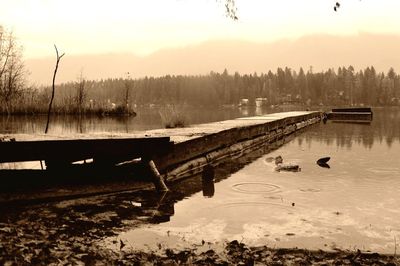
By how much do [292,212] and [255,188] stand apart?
6.31ft

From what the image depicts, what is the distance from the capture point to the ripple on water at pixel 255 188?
317 inches

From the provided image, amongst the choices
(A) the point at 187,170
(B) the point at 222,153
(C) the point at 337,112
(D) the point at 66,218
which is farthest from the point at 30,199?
(C) the point at 337,112

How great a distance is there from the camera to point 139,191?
26.2ft

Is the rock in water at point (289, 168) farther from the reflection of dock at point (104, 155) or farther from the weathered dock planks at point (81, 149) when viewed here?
the weathered dock planks at point (81, 149)

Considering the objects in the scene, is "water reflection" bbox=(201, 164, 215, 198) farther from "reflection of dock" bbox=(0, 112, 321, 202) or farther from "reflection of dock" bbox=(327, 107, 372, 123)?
"reflection of dock" bbox=(327, 107, 372, 123)

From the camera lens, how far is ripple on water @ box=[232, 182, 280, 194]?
8055 mm

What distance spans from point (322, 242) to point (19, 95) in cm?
3386

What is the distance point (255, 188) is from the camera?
8.36 metres

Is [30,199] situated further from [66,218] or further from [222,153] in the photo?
[222,153]

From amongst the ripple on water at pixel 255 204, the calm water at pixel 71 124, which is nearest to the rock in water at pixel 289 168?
the ripple on water at pixel 255 204

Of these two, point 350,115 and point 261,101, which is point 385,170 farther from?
point 261,101


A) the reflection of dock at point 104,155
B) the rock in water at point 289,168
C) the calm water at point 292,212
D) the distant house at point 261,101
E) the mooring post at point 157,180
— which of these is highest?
the distant house at point 261,101

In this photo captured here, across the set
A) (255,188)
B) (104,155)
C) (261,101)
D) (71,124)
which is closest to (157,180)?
(104,155)

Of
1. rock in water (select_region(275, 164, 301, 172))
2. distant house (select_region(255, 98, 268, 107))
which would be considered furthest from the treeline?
rock in water (select_region(275, 164, 301, 172))
